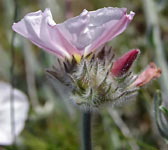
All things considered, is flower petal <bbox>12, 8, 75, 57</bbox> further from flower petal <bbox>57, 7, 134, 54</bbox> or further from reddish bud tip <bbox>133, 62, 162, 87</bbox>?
reddish bud tip <bbox>133, 62, 162, 87</bbox>

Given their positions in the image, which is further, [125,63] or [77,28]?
[125,63]

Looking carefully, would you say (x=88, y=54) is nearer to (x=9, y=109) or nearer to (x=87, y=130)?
(x=87, y=130)

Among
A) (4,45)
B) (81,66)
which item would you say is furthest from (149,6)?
(4,45)

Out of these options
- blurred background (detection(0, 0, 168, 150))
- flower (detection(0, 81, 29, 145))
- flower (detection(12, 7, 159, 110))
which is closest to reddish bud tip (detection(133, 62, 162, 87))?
flower (detection(12, 7, 159, 110))

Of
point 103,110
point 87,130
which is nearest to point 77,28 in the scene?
point 87,130

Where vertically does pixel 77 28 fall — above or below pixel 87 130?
above

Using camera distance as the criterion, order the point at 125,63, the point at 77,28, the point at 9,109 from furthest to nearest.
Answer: the point at 9,109 → the point at 125,63 → the point at 77,28

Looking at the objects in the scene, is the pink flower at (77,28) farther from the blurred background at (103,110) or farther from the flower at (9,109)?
the flower at (9,109)
